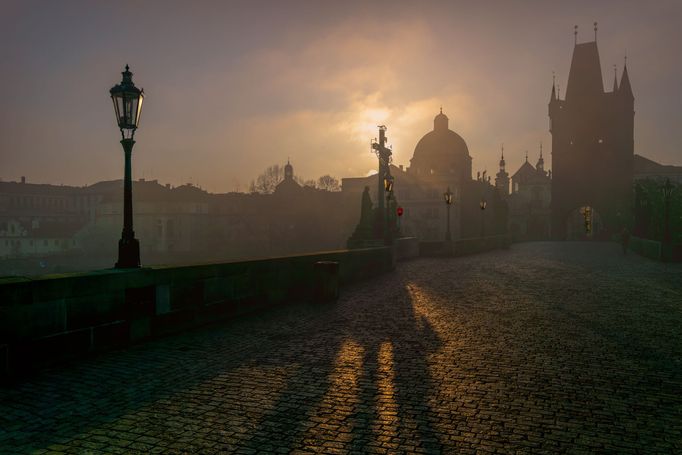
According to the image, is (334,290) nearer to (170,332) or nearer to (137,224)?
(170,332)

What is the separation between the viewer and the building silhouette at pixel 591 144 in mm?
70625

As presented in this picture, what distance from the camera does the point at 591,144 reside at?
2825 inches

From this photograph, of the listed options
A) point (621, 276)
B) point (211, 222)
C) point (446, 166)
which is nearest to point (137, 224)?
point (211, 222)

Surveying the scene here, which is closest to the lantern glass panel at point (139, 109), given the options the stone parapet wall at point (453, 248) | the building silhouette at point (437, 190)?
the stone parapet wall at point (453, 248)

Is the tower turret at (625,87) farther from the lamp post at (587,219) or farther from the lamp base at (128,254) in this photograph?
the lamp base at (128,254)

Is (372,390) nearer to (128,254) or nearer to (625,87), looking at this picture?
(128,254)

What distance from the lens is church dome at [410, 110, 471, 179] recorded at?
84.6 meters

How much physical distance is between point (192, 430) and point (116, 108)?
5975mm

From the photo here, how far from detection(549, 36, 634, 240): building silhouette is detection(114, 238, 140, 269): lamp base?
71461mm

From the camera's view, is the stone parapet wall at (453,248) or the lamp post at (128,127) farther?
the stone parapet wall at (453,248)

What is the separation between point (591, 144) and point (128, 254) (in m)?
74.7

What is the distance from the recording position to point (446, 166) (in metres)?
84.4

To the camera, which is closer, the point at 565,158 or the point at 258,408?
the point at 258,408

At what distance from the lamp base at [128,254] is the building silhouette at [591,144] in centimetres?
7146
